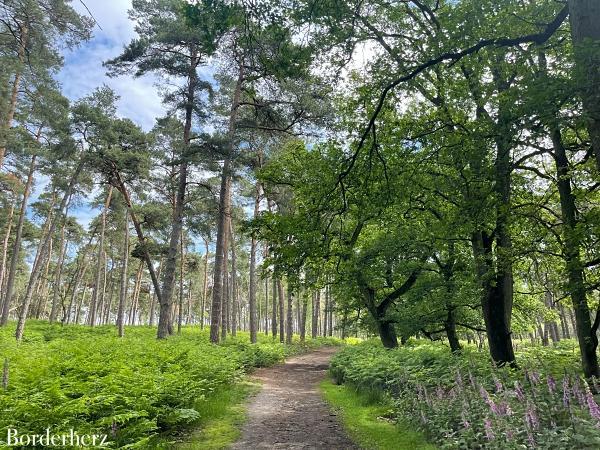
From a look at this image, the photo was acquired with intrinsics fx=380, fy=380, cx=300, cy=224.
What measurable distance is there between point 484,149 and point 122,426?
7158 millimetres

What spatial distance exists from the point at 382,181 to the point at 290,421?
5.45m

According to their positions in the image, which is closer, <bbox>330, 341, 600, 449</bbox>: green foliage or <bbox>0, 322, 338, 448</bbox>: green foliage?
<bbox>330, 341, 600, 449</bbox>: green foliage

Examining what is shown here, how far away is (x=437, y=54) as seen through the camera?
243 inches

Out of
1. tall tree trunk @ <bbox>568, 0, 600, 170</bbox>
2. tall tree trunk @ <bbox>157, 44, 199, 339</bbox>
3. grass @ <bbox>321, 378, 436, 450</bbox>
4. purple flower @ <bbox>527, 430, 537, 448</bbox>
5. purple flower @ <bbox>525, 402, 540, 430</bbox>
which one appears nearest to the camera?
purple flower @ <bbox>527, 430, 537, 448</bbox>

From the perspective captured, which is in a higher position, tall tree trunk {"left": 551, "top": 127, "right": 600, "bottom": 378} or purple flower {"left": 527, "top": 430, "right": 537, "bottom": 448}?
tall tree trunk {"left": 551, "top": 127, "right": 600, "bottom": 378}

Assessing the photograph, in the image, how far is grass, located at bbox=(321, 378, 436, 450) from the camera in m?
5.89

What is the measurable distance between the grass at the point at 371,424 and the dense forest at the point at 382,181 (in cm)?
28

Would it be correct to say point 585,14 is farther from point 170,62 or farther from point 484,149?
point 170,62

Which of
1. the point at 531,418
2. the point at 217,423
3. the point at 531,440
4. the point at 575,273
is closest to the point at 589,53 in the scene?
the point at 575,273

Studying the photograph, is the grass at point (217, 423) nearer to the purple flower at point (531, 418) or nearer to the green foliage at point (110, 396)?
the green foliage at point (110, 396)

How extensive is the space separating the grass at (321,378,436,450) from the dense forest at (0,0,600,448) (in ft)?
0.91

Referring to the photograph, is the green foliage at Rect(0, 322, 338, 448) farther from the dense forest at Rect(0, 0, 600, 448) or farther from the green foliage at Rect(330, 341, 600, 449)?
the green foliage at Rect(330, 341, 600, 449)

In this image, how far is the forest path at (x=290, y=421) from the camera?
20.5ft

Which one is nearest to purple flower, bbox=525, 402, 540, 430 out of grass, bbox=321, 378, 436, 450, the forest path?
grass, bbox=321, 378, 436, 450
